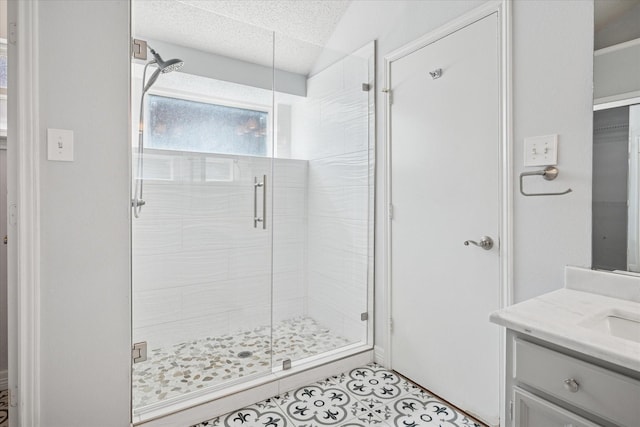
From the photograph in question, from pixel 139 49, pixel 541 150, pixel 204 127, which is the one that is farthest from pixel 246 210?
pixel 541 150

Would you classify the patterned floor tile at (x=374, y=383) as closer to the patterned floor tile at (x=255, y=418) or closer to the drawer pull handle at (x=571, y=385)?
the patterned floor tile at (x=255, y=418)

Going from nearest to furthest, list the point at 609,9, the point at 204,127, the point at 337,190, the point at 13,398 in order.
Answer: the point at 609,9
the point at 13,398
the point at 204,127
the point at 337,190

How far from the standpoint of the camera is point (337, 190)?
8.49 feet

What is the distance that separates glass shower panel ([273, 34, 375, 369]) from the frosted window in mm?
182

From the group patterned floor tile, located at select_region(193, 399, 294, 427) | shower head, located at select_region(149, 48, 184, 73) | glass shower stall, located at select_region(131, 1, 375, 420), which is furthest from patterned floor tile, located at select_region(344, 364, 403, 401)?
shower head, located at select_region(149, 48, 184, 73)

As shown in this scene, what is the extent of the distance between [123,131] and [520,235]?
6.00 feet

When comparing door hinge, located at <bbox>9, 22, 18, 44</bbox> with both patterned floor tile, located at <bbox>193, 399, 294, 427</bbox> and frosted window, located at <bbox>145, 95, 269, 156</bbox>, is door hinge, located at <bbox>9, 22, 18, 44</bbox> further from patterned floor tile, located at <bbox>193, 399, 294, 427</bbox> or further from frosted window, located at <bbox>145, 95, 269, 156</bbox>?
patterned floor tile, located at <bbox>193, 399, 294, 427</bbox>

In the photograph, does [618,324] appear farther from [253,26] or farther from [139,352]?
[253,26]

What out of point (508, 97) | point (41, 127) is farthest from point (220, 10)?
point (508, 97)

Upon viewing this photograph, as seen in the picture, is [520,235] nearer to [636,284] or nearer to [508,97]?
[636,284]

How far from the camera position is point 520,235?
1545 mm

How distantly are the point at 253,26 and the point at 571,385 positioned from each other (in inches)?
94.9

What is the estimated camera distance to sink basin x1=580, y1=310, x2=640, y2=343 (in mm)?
1033

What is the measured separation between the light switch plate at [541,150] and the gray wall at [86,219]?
1.76 metres
